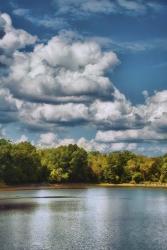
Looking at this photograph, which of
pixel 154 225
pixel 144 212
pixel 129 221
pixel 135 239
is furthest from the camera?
pixel 144 212

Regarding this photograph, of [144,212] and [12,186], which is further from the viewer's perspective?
[12,186]

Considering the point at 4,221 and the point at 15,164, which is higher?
the point at 15,164

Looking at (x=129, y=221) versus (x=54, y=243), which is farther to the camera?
(x=129, y=221)

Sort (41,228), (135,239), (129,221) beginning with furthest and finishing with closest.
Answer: (129,221) < (41,228) < (135,239)

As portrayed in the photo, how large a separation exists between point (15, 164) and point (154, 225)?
13498 cm

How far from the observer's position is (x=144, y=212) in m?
88.4

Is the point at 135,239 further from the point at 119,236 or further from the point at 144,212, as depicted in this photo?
the point at 144,212

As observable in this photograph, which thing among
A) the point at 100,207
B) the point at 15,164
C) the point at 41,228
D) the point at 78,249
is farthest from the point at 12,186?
the point at 78,249

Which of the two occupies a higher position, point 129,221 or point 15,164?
point 15,164

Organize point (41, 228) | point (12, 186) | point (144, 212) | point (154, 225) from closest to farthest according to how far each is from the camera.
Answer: point (41, 228) < point (154, 225) < point (144, 212) < point (12, 186)

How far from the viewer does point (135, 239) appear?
55562 millimetres

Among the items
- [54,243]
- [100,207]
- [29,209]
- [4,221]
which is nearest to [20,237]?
[54,243]

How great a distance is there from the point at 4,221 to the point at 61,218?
914cm

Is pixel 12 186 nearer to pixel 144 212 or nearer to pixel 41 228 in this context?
pixel 144 212
